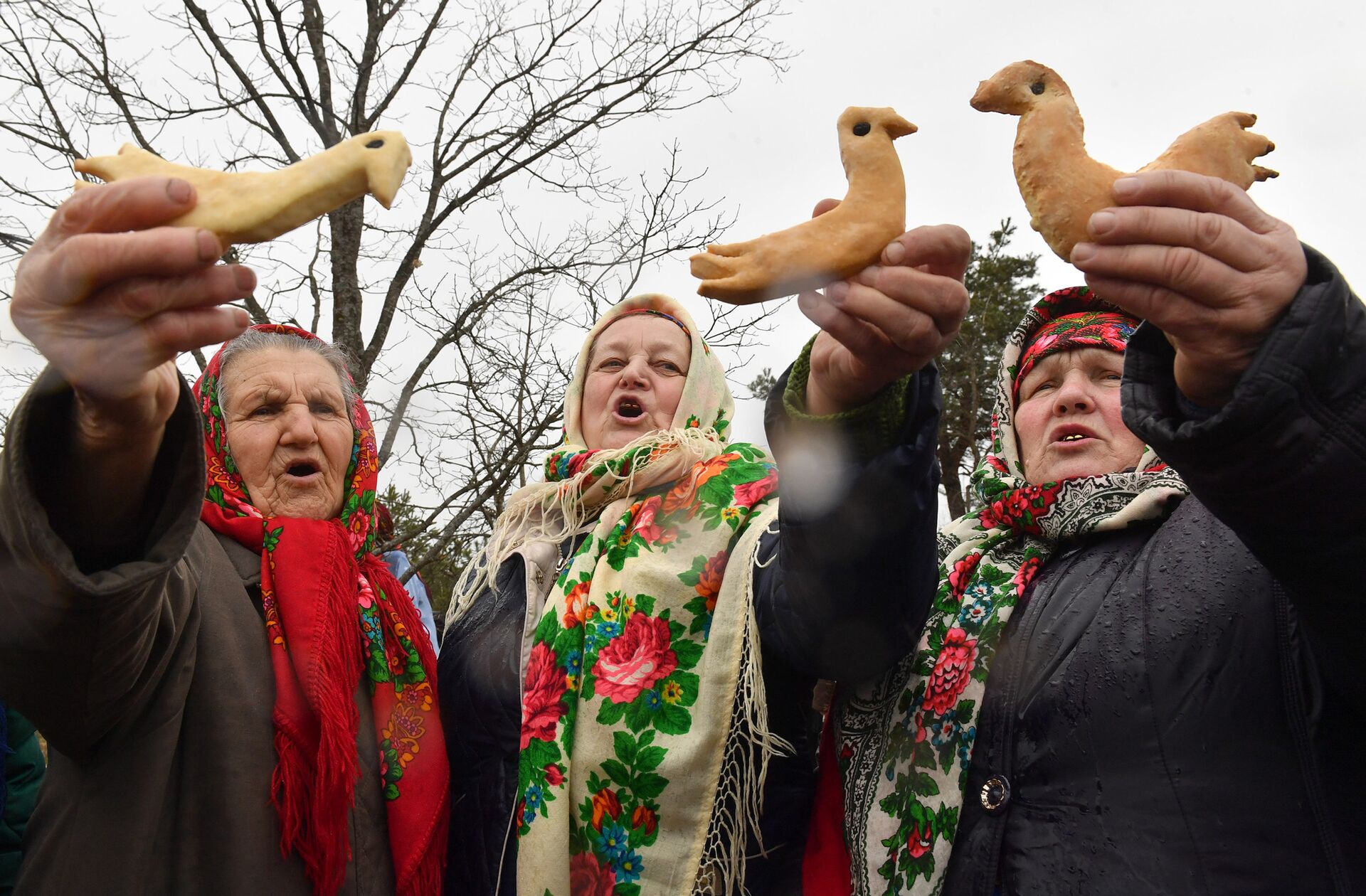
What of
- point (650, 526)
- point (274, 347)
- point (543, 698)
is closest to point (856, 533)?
point (650, 526)

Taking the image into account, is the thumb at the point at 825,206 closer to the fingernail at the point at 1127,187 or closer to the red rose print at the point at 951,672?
the fingernail at the point at 1127,187

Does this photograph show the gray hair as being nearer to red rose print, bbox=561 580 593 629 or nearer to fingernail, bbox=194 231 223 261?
red rose print, bbox=561 580 593 629

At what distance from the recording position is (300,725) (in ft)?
6.95

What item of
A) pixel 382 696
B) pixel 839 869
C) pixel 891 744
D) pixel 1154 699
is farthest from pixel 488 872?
pixel 1154 699

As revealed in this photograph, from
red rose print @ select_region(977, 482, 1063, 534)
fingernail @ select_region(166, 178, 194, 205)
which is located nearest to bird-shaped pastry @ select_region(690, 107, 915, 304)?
red rose print @ select_region(977, 482, 1063, 534)

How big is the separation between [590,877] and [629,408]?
4.26 feet

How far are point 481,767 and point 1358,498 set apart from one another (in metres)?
1.93

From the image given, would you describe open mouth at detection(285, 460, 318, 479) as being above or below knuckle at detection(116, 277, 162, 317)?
below

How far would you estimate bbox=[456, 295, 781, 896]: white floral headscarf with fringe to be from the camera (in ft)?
7.03

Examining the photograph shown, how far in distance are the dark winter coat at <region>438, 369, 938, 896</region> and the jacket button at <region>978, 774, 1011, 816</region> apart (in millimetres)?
300

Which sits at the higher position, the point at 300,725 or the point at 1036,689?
the point at 1036,689

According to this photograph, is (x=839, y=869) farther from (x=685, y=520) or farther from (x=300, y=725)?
(x=300, y=725)

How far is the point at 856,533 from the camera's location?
5.86ft

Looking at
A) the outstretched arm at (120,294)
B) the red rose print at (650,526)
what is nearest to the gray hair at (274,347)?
the red rose print at (650,526)
